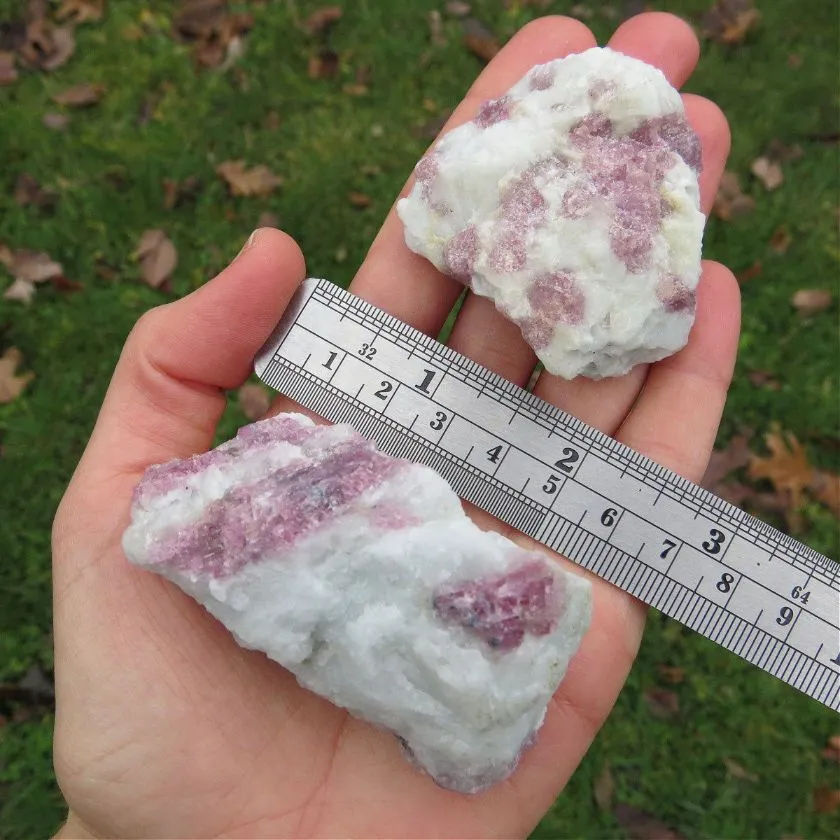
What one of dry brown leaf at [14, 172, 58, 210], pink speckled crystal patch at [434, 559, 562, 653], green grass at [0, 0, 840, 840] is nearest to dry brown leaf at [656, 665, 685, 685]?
green grass at [0, 0, 840, 840]

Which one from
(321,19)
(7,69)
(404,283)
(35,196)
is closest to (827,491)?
(404,283)

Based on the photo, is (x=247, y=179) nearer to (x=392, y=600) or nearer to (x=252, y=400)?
(x=252, y=400)

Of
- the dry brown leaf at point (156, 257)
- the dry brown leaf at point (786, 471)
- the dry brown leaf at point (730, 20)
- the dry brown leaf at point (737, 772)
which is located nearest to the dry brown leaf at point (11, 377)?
the dry brown leaf at point (156, 257)

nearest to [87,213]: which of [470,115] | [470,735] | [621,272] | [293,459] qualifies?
[470,115]

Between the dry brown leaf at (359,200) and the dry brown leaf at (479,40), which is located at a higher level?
the dry brown leaf at (479,40)

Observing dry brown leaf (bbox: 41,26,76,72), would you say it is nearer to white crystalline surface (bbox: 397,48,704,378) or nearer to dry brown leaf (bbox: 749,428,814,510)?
white crystalline surface (bbox: 397,48,704,378)

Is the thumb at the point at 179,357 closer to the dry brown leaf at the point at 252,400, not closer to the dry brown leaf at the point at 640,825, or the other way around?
the dry brown leaf at the point at 252,400
